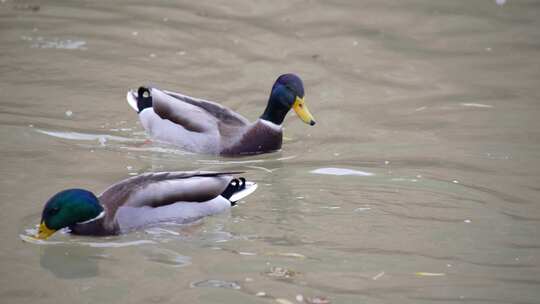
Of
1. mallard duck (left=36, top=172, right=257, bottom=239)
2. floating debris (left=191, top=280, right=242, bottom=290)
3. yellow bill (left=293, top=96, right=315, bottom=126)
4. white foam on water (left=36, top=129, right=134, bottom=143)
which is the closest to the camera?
floating debris (left=191, top=280, right=242, bottom=290)

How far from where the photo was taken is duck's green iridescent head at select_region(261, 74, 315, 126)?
8.88 meters

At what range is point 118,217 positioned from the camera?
6.55 meters

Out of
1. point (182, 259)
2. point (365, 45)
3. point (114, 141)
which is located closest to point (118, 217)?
point (182, 259)

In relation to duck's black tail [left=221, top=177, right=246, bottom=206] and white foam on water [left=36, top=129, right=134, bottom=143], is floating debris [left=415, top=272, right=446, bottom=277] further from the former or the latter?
white foam on water [left=36, top=129, right=134, bottom=143]

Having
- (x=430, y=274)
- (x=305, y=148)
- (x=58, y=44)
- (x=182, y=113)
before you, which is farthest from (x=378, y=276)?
(x=58, y=44)

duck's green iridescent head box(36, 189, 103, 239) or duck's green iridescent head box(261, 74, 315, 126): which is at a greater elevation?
duck's green iridescent head box(261, 74, 315, 126)

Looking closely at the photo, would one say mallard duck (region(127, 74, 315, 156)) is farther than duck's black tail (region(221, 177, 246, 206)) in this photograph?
Yes

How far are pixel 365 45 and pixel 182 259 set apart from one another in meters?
6.05

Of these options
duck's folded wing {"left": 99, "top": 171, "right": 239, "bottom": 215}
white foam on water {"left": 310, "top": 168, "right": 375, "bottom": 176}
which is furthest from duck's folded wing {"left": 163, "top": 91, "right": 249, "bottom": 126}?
duck's folded wing {"left": 99, "top": 171, "right": 239, "bottom": 215}

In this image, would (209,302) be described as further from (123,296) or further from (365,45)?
(365,45)

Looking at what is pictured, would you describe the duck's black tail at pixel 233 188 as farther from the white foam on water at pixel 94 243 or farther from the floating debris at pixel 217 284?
the floating debris at pixel 217 284

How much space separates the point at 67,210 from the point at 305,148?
10.0ft

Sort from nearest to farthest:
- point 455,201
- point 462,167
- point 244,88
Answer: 1. point 455,201
2. point 462,167
3. point 244,88

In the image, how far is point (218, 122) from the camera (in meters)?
8.83
